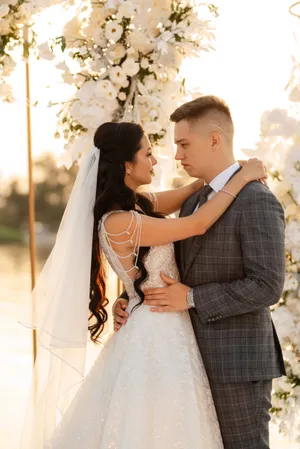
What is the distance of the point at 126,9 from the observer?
2561mm

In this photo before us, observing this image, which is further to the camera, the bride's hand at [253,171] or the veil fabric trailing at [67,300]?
the veil fabric trailing at [67,300]

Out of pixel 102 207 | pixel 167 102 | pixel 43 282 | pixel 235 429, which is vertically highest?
pixel 167 102

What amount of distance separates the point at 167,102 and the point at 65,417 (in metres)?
1.19

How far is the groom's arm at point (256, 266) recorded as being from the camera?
2236mm

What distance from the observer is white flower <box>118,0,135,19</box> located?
101 inches

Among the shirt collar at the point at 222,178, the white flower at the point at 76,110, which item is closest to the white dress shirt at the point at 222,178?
the shirt collar at the point at 222,178

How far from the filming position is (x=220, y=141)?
244cm

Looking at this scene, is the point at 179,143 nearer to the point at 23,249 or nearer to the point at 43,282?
the point at 43,282

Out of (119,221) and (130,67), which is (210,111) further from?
(119,221)

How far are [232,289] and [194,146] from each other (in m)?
0.51

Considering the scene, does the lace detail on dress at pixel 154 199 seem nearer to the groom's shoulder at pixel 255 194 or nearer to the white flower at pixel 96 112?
the white flower at pixel 96 112

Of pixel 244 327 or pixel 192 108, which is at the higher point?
pixel 192 108

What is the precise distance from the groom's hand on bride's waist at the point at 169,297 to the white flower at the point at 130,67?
2.47 feet

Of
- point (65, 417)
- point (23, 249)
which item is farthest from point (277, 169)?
point (23, 249)
